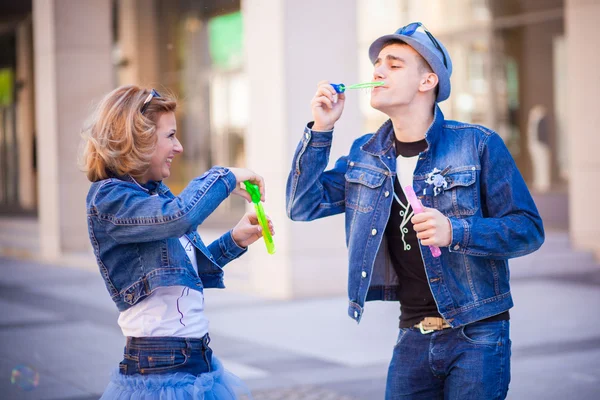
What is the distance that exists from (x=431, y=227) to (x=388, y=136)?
2.06ft

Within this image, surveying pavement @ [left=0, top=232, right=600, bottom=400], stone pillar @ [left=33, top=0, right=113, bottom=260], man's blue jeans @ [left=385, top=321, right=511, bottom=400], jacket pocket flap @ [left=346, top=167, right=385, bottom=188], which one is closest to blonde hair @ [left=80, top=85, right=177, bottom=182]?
jacket pocket flap @ [left=346, top=167, right=385, bottom=188]

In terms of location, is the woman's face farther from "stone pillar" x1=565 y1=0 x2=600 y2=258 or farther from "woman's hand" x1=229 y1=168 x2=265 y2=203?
"stone pillar" x1=565 y1=0 x2=600 y2=258

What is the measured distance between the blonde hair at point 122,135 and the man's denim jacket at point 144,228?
5 cm

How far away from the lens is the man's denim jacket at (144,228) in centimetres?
295

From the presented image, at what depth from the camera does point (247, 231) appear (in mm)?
3412

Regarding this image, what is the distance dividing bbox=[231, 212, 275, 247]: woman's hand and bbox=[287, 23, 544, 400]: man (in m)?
0.15

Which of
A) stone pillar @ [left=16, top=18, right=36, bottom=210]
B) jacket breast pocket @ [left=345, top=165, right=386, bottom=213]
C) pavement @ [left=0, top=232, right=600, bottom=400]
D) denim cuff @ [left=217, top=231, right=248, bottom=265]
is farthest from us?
stone pillar @ [left=16, top=18, right=36, bottom=210]

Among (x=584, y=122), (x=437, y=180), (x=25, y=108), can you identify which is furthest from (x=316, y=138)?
(x=25, y=108)

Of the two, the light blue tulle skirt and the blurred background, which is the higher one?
the blurred background

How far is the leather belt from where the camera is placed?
3.25m

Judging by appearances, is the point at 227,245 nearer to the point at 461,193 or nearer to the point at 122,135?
the point at 122,135

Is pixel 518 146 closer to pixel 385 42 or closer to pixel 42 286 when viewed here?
pixel 42 286

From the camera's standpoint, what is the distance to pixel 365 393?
6.15m

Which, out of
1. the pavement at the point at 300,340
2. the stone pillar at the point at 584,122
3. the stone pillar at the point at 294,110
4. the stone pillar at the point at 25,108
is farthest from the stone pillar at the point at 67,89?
the stone pillar at the point at 25,108
